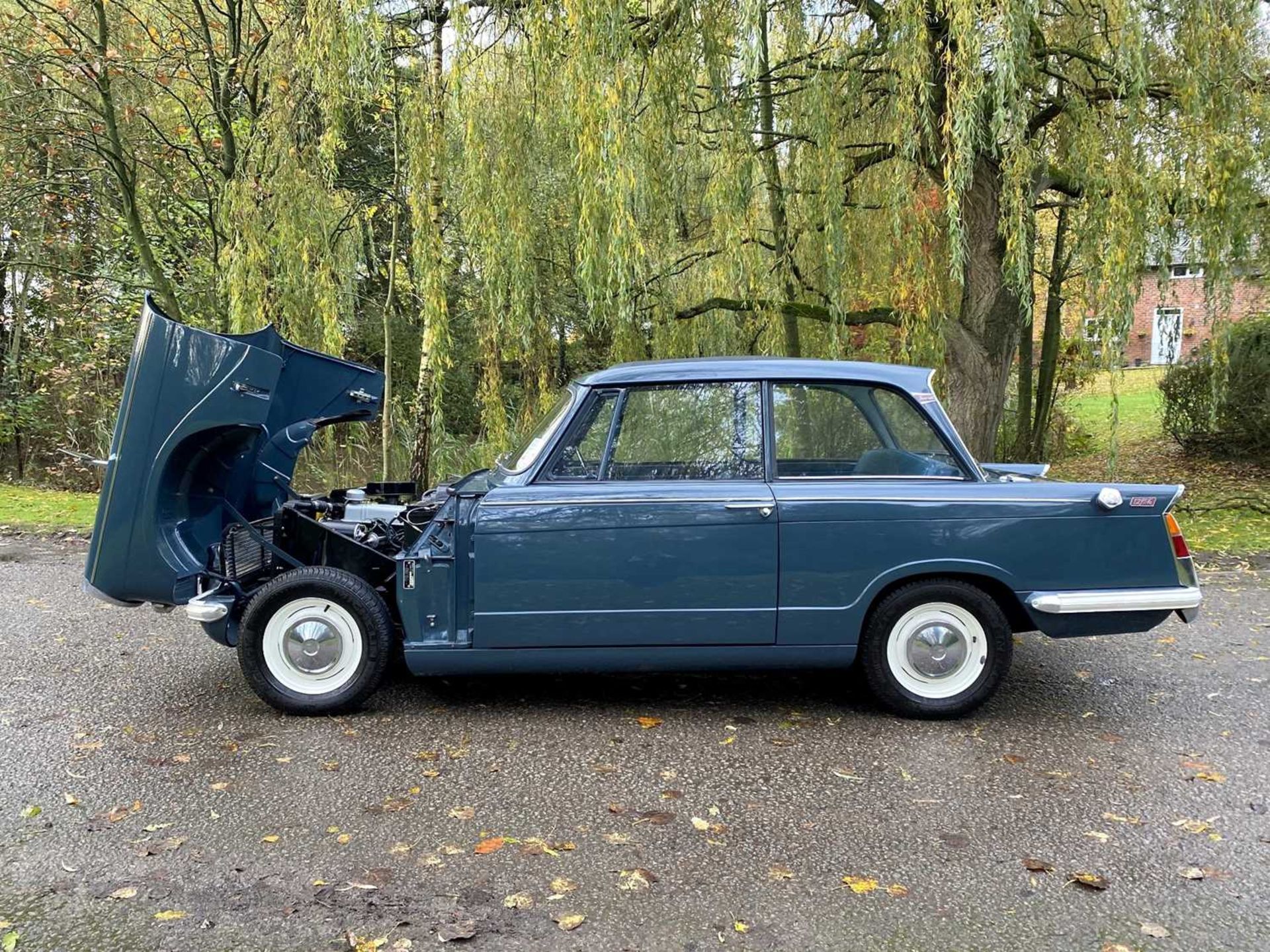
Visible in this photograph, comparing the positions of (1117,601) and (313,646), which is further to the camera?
(313,646)

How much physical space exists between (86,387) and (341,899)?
540 inches

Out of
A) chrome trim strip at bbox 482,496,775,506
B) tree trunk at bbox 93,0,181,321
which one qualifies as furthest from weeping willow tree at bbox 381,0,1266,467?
tree trunk at bbox 93,0,181,321

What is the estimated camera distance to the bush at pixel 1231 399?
11617 mm

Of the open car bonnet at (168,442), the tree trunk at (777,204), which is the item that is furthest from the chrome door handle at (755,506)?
the tree trunk at (777,204)

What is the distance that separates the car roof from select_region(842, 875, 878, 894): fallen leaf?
226 cm

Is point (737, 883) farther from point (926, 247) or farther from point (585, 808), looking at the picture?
point (926, 247)

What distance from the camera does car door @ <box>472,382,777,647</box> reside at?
3.90m

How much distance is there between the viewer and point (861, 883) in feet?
9.04

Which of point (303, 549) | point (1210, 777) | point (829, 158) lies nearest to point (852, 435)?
point (1210, 777)

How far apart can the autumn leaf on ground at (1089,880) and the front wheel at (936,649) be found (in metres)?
1.26

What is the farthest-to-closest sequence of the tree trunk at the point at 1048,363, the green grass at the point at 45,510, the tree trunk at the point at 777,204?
the tree trunk at the point at 1048,363 < the green grass at the point at 45,510 < the tree trunk at the point at 777,204

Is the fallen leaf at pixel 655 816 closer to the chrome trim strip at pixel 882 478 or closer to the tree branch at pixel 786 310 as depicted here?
the chrome trim strip at pixel 882 478

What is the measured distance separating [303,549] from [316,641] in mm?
667

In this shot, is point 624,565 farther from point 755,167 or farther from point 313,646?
point 755,167
